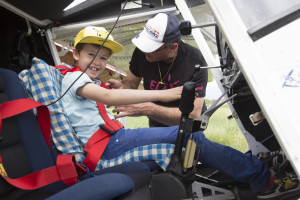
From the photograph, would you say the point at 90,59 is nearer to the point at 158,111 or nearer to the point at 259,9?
the point at 158,111

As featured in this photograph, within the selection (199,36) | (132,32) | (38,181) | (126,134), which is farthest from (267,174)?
(132,32)

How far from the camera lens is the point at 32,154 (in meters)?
1.16

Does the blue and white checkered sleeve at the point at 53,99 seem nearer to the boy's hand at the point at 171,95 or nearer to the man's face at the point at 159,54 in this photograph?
the boy's hand at the point at 171,95

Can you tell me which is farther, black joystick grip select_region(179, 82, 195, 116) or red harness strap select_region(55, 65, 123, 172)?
red harness strap select_region(55, 65, 123, 172)

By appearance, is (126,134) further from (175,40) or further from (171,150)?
(175,40)

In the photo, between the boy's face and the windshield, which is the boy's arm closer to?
the boy's face

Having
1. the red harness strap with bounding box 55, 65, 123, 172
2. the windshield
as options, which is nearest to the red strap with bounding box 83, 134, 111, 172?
the red harness strap with bounding box 55, 65, 123, 172

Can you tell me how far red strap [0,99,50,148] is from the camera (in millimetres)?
1087

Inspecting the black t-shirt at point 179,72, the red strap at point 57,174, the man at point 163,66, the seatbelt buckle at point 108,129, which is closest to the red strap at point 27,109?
the red strap at point 57,174

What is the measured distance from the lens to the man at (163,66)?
1.78 m

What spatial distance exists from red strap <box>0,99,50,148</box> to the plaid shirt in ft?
0.25

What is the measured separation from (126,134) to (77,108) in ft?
1.01

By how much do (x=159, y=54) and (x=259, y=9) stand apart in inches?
45.2

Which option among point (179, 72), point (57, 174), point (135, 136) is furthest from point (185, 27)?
point (179, 72)
